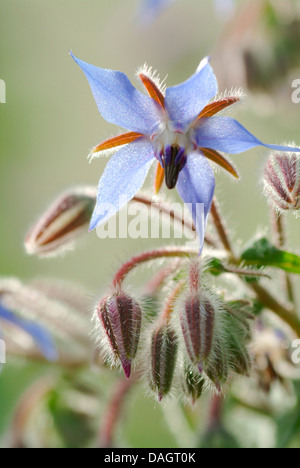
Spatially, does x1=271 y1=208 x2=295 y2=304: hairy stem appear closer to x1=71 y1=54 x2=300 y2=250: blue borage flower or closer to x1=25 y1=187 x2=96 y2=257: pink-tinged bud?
x1=71 y1=54 x2=300 y2=250: blue borage flower

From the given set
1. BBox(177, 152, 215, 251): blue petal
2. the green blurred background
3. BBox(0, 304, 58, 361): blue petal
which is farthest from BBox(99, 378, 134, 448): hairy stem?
the green blurred background

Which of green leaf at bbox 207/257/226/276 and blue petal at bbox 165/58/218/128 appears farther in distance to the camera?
green leaf at bbox 207/257/226/276

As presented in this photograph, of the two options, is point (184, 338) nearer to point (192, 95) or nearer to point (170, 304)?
point (170, 304)

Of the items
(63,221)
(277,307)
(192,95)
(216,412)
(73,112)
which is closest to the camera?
(192,95)

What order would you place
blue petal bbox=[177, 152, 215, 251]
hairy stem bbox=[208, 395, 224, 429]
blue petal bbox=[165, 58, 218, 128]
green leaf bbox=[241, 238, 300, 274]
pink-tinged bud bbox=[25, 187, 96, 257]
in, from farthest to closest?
1. hairy stem bbox=[208, 395, 224, 429]
2. pink-tinged bud bbox=[25, 187, 96, 257]
3. green leaf bbox=[241, 238, 300, 274]
4. blue petal bbox=[177, 152, 215, 251]
5. blue petal bbox=[165, 58, 218, 128]

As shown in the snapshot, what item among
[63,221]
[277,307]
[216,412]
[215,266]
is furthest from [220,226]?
[216,412]
